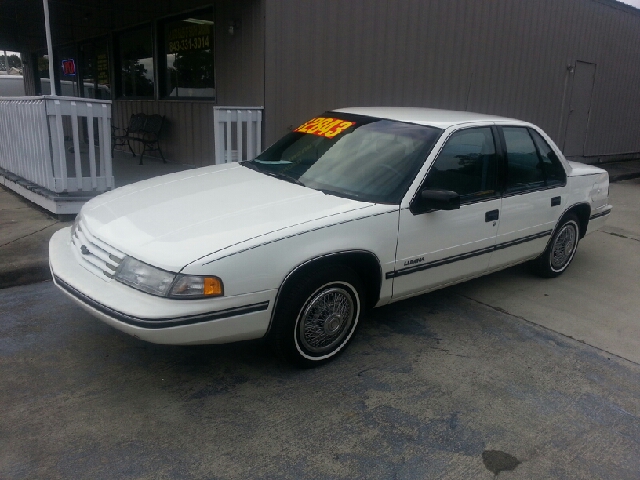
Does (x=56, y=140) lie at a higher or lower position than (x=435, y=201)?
higher

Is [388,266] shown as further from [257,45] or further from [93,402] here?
[257,45]

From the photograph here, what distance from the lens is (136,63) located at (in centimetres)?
1034

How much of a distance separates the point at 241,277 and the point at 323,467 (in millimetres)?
1029

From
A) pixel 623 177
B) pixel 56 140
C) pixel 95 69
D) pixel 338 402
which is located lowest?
pixel 338 402

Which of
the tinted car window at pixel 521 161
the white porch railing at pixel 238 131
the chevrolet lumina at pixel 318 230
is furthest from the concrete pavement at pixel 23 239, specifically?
the tinted car window at pixel 521 161

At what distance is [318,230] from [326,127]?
1.61m

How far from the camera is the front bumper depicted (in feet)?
9.07

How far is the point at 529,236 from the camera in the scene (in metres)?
4.66

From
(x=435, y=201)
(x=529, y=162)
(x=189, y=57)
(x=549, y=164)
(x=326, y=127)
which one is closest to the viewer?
(x=435, y=201)

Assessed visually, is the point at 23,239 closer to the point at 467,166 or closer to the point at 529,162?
the point at 467,166

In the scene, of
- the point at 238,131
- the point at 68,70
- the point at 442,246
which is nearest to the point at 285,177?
the point at 442,246

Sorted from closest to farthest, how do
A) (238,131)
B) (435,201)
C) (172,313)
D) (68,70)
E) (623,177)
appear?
(172,313) < (435,201) < (238,131) < (623,177) < (68,70)

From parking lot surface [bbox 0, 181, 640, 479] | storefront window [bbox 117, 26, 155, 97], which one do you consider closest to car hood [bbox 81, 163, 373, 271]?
parking lot surface [bbox 0, 181, 640, 479]

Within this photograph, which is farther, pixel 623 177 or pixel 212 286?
pixel 623 177
